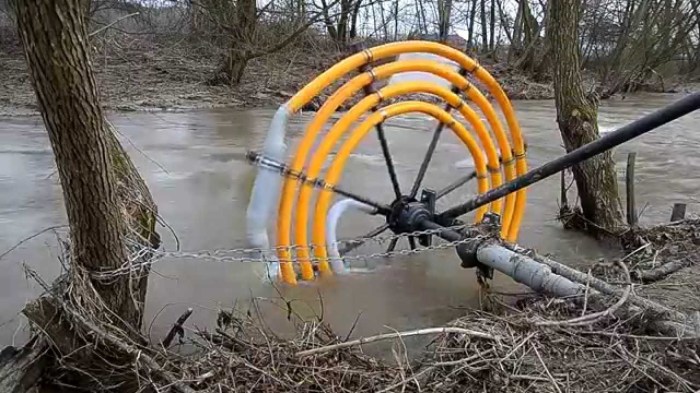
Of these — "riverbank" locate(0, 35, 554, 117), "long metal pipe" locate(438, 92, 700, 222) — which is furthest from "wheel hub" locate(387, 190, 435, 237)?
"riverbank" locate(0, 35, 554, 117)

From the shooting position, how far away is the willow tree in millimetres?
2111

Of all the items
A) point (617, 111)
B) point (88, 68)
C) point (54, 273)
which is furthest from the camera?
point (617, 111)

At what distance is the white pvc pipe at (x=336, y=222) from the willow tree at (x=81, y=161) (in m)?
1.20

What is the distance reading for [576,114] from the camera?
470 centimetres

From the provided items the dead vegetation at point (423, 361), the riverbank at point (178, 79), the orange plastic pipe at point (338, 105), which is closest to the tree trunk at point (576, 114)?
the orange plastic pipe at point (338, 105)

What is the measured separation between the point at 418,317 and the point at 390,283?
49cm

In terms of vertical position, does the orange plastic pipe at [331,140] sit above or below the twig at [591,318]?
above

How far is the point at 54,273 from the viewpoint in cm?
393

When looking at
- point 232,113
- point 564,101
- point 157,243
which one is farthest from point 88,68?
point 232,113

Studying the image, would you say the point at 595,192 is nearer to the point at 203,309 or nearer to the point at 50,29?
the point at 203,309

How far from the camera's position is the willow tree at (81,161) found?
2.11 meters

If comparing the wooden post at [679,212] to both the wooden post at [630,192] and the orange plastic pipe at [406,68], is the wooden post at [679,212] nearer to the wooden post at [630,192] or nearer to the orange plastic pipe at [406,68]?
the wooden post at [630,192]

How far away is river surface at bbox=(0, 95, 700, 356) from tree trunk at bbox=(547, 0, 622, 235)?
0.92 feet

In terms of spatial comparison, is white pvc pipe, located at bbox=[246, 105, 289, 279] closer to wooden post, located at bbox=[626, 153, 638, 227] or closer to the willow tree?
the willow tree
